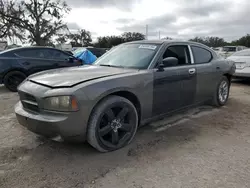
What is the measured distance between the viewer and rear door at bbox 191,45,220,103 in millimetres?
4312

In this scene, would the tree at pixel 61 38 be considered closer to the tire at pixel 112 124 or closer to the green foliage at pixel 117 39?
the green foliage at pixel 117 39

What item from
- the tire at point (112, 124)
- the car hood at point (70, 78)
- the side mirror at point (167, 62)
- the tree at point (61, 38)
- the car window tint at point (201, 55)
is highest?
the tree at point (61, 38)

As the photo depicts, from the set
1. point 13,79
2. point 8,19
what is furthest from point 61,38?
point 13,79

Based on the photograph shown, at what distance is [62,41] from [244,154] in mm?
34458

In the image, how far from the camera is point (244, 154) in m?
2.95

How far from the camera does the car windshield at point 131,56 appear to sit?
3.54m

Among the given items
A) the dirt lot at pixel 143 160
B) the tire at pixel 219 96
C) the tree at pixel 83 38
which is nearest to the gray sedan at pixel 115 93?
the dirt lot at pixel 143 160

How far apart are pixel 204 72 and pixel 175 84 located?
1.04 m

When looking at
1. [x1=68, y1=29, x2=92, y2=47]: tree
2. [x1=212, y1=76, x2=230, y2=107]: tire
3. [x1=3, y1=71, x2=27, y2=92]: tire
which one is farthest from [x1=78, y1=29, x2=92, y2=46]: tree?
[x1=212, y1=76, x2=230, y2=107]: tire

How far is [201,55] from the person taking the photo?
14.9 ft

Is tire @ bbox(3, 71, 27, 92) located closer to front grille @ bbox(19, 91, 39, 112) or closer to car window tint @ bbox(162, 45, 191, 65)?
front grille @ bbox(19, 91, 39, 112)

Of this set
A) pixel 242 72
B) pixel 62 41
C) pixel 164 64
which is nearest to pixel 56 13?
pixel 62 41

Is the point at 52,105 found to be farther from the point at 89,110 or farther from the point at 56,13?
the point at 56,13

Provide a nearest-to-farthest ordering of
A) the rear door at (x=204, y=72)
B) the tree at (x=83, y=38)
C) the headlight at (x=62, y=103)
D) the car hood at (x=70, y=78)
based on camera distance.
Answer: the headlight at (x=62, y=103), the car hood at (x=70, y=78), the rear door at (x=204, y=72), the tree at (x=83, y=38)
